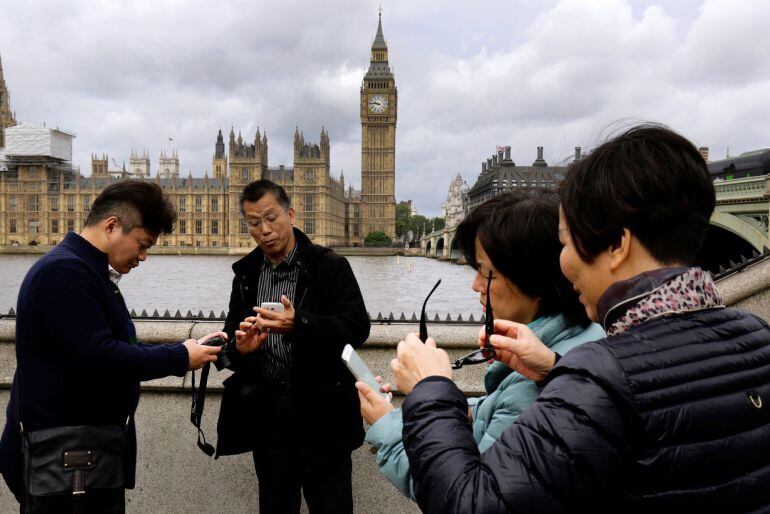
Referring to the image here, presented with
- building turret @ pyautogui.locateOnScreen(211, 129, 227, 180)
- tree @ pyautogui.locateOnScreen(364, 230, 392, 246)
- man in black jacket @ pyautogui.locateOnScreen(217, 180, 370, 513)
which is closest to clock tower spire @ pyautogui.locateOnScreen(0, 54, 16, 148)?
building turret @ pyautogui.locateOnScreen(211, 129, 227, 180)

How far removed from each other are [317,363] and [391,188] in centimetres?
6619

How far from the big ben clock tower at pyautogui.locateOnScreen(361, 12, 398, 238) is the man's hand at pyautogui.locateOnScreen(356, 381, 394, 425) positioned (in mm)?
65582

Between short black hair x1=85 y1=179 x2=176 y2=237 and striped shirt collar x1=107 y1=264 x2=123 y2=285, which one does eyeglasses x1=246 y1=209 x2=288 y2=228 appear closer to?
short black hair x1=85 y1=179 x2=176 y2=237

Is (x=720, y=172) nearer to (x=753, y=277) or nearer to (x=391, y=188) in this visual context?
(x=753, y=277)

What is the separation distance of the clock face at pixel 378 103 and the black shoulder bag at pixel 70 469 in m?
68.8

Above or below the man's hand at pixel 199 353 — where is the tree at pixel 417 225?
above

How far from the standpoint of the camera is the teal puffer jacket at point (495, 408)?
0.92 metres

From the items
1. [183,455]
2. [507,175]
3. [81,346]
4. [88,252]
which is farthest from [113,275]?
[507,175]

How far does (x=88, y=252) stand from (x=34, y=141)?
6553 cm

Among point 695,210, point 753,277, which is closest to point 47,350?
point 695,210

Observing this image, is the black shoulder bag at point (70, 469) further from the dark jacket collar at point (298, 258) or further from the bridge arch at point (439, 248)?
the bridge arch at point (439, 248)

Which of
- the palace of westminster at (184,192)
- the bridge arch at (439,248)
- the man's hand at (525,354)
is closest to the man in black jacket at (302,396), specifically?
the man's hand at (525,354)

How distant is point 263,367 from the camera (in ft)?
7.07

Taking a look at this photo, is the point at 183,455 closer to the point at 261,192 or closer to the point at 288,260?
the point at 288,260
